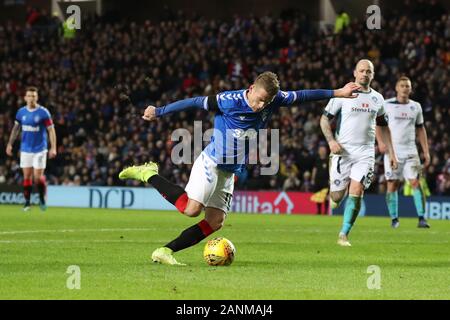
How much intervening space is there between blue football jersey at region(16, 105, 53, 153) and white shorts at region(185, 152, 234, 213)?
1205cm

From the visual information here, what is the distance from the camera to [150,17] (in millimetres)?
41344

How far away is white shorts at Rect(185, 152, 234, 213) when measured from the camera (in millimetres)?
10055

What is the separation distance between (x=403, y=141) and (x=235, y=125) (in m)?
9.09

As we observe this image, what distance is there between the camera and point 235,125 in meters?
10.1

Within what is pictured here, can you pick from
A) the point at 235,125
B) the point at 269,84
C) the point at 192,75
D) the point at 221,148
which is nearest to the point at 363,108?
the point at 235,125

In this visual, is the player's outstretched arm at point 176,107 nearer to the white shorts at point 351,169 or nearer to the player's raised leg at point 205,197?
the player's raised leg at point 205,197

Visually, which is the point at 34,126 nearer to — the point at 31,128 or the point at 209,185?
the point at 31,128

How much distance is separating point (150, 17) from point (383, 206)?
18.8 m

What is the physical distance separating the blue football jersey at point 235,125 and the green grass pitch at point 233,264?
1.09 metres

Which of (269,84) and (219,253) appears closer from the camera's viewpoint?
(269,84)

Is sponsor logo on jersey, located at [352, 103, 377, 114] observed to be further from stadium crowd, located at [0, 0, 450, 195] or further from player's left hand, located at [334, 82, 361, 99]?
stadium crowd, located at [0, 0, 450, 195]

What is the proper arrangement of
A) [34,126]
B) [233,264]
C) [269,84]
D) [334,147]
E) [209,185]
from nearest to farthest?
[269,84] < [209,185] < [233,264] < [334,147] < [34,126]

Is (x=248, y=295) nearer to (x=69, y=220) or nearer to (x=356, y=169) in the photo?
(x=356, y=169)

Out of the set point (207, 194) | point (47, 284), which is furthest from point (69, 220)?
point (47, 284)
